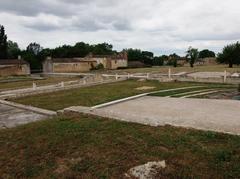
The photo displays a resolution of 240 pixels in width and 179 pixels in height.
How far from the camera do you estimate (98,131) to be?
21.0 feet

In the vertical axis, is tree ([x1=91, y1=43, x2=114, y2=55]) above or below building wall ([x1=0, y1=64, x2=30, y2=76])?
above

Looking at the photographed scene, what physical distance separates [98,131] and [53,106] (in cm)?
547

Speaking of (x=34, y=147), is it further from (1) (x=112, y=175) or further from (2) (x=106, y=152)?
(1) (x=112, y=175)

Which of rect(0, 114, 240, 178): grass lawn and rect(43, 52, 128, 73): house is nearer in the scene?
rect(0, 114, 240, 178): grass lawn

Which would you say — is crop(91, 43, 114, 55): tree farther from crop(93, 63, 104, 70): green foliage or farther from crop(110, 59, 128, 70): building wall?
crop(93, 63, 104, 70): green foliage

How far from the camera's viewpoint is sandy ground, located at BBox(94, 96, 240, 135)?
6.84m

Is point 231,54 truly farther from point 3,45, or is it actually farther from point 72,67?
point 3,45

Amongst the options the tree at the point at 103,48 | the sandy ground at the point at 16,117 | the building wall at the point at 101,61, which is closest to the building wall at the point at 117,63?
the building wall at the point at 101,61

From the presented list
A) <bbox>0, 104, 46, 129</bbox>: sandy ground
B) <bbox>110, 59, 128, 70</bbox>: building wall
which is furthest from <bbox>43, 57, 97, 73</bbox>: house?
<bbox>0, 104, 46, 129</bbox>: sandy ground

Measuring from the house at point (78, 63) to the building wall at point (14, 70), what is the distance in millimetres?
6262

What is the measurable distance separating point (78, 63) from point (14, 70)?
15.9 metres

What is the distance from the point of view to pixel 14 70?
49.2 meters

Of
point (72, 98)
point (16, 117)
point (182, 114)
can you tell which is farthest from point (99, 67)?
point (182, 114)

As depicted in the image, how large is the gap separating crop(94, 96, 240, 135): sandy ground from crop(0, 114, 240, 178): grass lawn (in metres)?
0.65
